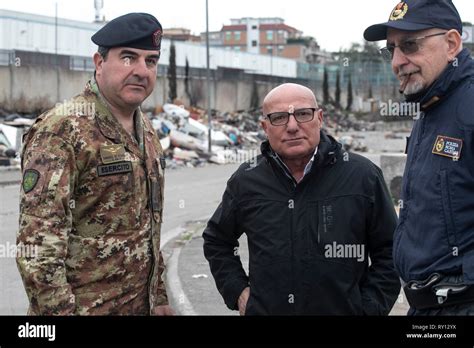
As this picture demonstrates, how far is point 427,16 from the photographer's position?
2826mm

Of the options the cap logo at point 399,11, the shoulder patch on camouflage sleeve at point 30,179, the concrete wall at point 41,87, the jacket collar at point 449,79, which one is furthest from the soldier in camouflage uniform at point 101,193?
the concrete wall at point 41,87

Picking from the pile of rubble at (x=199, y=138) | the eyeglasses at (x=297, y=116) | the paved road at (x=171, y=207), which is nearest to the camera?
the eyeglasses at (x=297, y=116)

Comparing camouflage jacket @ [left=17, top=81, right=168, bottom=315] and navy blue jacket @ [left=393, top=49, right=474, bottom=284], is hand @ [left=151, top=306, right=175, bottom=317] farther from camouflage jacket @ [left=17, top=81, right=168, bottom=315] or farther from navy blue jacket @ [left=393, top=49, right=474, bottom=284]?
navy blue jacket @ [left=393, top=49, right=474, bottom=284]

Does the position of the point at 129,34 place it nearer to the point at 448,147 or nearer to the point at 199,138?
the point at 448,147

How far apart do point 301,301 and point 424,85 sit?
1.15 m

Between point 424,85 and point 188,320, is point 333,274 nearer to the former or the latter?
point 188,320

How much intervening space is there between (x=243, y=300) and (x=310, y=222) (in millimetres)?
560

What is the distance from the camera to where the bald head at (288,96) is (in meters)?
3.38

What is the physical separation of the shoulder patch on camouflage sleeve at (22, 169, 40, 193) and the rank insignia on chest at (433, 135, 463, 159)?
64.1 inches

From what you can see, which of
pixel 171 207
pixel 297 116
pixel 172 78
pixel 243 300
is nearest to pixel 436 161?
pixel 297 116

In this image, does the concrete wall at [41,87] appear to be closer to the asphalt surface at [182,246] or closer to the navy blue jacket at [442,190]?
the asphalt surface at [182,246]

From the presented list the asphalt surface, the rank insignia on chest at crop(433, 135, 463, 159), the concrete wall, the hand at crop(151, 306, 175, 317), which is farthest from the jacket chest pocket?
the concrete wall

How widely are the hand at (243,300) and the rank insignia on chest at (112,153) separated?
36.6 inches

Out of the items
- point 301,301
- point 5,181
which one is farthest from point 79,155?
point 5,181
